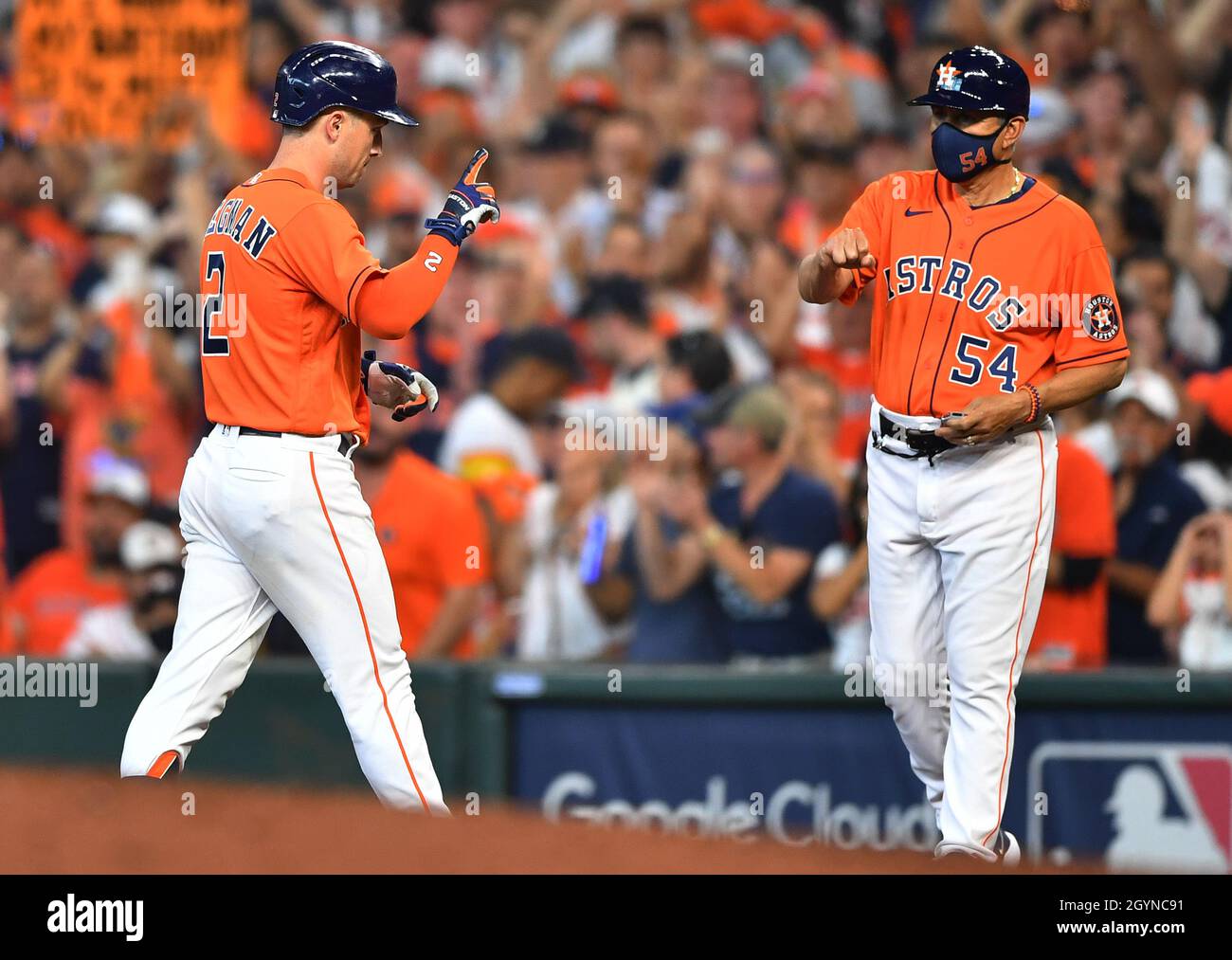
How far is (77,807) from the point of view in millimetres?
3990

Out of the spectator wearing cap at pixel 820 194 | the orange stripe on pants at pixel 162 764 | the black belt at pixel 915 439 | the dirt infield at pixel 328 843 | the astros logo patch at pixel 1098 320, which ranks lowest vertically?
the dirt infield at pixel 328 843

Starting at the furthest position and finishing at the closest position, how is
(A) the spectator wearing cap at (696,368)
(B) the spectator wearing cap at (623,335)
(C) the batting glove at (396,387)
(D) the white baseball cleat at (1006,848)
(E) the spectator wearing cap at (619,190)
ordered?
(E) the spectator wearing cap at (619,190), (B) the spectator wearing cap at (623,335), (A) the spectator wearing cap at (696,368), (C) the batting glove at (396,387), (D) the white baseball cleat at (1006,848)

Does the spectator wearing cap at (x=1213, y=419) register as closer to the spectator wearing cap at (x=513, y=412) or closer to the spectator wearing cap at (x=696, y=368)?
the spectator wearing cap at (x=696, y=368)

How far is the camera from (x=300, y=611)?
4.45 metres

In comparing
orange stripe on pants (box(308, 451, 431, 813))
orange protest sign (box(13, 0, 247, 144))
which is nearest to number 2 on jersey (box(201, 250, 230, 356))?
orange stripe on pants (box(308, 451, 431, 813))

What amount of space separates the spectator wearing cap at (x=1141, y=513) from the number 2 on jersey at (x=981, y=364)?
190 cm

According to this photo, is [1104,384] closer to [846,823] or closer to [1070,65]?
[846,823]

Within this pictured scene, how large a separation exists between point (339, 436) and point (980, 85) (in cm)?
192

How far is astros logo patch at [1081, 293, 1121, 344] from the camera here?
4.75 m

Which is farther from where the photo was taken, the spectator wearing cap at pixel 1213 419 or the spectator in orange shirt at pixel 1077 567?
the spectator wearing cap at pixel 1213 419

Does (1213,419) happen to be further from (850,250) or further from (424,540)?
(424,540)

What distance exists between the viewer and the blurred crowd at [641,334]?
666 centimetres

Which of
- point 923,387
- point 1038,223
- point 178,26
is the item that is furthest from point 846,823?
point 178,26

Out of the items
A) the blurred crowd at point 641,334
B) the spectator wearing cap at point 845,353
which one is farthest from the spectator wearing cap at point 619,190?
the spectator wearing cap at point 845,353
